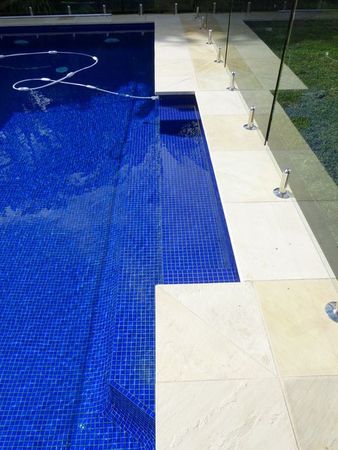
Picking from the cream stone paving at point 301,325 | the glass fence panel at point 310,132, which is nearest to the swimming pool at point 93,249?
the cream stone paving at point 301,325

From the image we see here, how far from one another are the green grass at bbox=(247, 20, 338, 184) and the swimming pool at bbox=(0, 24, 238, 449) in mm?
1383

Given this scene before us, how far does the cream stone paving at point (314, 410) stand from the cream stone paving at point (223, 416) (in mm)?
68

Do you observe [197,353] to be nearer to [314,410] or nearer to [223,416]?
[223,416]

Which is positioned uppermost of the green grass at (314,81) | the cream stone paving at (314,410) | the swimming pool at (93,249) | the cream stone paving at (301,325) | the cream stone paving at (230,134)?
the green grass at (314,81)

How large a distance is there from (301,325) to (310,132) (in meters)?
3.13

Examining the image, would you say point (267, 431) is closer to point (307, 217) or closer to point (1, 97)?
point (307, 217)

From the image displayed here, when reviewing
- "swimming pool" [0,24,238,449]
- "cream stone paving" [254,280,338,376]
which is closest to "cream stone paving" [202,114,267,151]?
"swimming pool" [0,24,238,449]

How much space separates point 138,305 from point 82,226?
1.42 m

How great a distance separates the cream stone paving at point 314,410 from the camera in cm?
210

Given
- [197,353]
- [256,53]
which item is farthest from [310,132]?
[197,353]

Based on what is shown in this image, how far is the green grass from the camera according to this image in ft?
15.2

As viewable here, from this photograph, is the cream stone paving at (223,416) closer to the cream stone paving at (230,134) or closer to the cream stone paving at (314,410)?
the cream stone paving at (314,410)

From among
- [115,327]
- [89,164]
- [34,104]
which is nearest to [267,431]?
[115,327]

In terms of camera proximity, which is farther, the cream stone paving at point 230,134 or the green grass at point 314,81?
the cream stone paving at point 230,134
